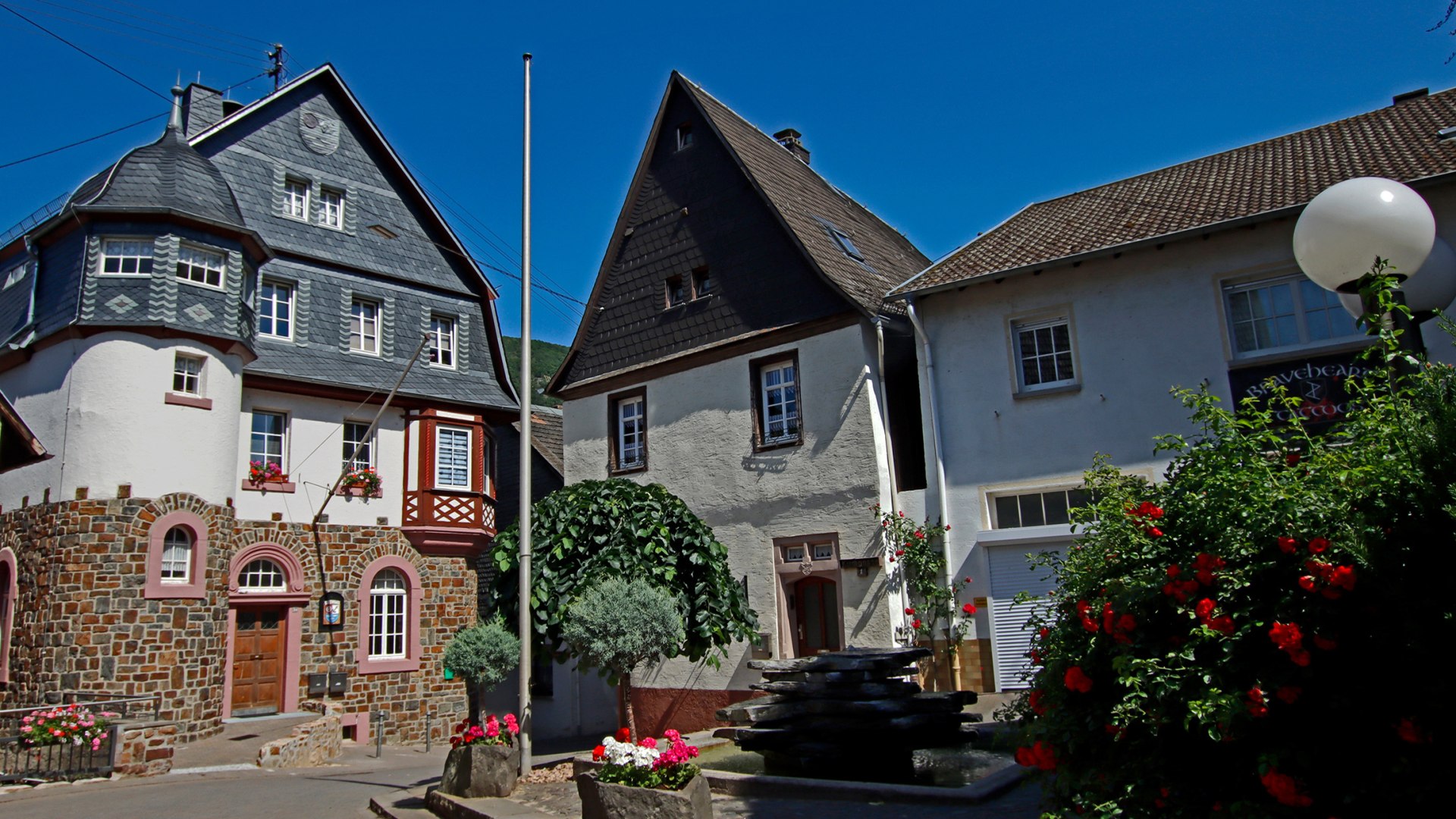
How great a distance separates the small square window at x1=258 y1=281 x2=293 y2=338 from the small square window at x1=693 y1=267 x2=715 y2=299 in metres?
8.65

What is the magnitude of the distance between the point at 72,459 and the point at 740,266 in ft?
40.2

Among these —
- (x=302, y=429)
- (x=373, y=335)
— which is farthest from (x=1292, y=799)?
(x=373, y=335)

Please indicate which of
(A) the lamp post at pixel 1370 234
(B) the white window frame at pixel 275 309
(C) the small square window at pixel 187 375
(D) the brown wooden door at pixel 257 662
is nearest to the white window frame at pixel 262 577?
(D) the brown wooden door at pixel 257 662

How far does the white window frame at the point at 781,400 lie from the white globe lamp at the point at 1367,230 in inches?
520

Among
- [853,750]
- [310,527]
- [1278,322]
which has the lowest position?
[853,750]

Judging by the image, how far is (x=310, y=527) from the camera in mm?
20953

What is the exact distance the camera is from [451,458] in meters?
23.3

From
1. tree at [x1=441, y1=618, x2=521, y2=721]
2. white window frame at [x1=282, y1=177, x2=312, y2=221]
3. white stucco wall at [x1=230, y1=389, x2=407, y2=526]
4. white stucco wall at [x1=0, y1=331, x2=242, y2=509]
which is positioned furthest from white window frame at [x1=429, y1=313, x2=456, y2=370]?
tree at [x1=441, y1=618, x2=521, y2=721]

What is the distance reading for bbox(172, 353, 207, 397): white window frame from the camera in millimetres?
18594

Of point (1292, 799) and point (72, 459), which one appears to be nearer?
point (1292, 799)

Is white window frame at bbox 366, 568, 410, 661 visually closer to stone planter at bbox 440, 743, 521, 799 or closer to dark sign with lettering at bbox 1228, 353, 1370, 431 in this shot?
stone planter at bbox 440, 743, 521, 799

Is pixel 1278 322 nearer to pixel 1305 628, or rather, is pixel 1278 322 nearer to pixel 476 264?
pixel 1305 628

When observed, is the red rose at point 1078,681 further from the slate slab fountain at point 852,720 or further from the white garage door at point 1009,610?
the white garage door at point 1009,610

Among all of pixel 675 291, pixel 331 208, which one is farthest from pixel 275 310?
pixel 675 291
